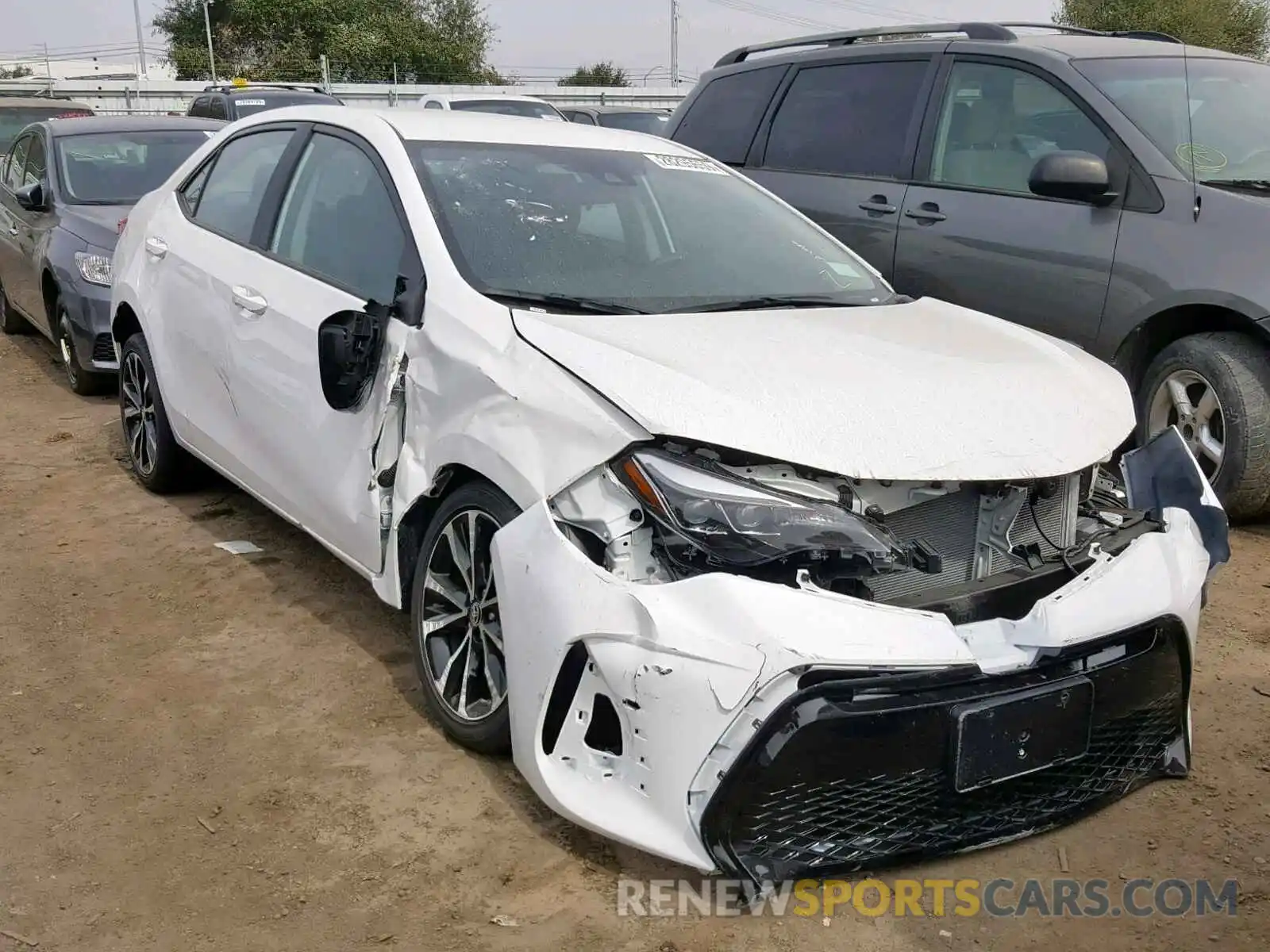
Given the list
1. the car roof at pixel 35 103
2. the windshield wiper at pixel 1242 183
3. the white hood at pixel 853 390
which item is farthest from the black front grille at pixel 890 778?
the car roof at pixel 35 103

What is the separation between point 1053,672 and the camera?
262 centimetres

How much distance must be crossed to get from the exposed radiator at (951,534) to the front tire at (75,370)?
6.08 metres

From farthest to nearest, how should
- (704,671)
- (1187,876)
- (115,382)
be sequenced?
(115,382) < (1187,876) < (704,671)

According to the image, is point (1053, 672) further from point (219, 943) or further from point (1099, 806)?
point (219, 943)

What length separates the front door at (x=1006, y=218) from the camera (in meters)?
5.12

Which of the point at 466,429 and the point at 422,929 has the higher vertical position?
the point at 466,429

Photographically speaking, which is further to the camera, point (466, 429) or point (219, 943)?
point (466, 429)

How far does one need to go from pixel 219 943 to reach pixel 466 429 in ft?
4.23

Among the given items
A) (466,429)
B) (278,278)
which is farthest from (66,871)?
(278,278)

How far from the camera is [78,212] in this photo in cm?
762

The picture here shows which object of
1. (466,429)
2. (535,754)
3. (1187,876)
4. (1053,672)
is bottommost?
(1187,876)

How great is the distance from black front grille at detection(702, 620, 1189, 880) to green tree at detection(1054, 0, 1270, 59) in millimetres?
29987

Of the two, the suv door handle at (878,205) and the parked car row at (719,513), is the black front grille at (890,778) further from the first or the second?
the suv door handle at (878,205)

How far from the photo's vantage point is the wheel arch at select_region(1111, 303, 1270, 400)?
4.82m
